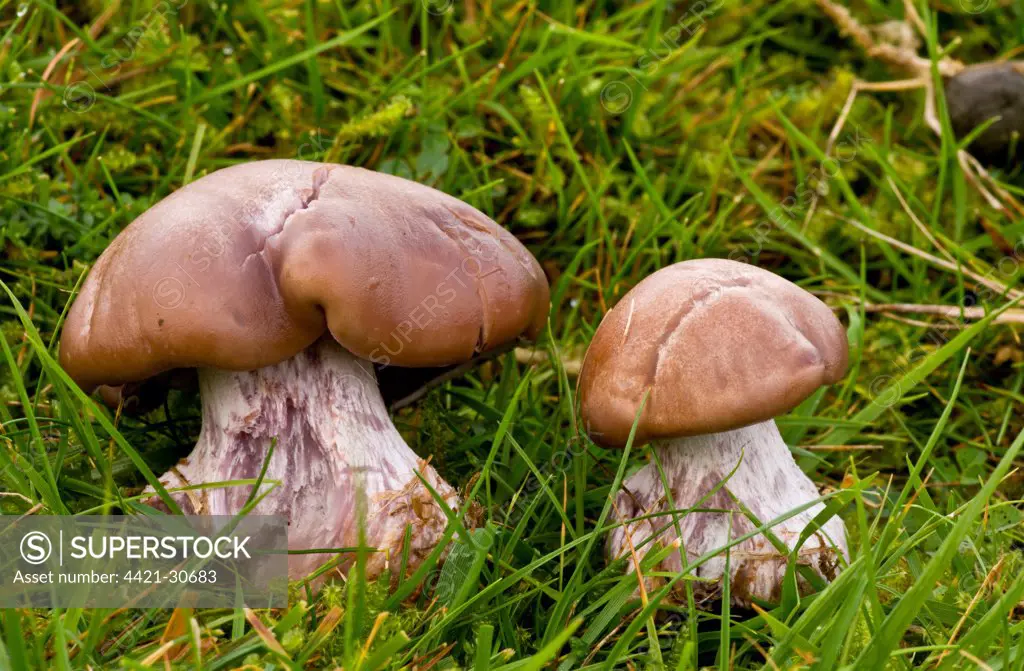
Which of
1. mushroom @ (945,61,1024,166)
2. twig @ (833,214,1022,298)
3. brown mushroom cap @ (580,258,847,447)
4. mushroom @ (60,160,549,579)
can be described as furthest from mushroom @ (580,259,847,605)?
mushroom @ (945,61,1024,166)

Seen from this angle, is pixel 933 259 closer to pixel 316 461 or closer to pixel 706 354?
pixel 706 354

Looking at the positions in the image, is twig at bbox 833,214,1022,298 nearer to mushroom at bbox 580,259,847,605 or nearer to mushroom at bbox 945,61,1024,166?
mushroom at bbox 945,61,1024,166

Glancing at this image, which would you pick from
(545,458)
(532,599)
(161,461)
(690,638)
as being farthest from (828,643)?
(161,461)

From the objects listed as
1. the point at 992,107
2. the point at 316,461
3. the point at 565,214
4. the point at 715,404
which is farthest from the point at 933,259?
the point at 316,461

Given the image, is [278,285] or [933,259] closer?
[278,285]

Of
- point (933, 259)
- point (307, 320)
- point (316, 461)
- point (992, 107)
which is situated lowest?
point (933, 259)

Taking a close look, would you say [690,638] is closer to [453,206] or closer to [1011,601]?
[1011,601]
